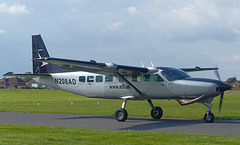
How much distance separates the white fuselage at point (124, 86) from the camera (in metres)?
17.0

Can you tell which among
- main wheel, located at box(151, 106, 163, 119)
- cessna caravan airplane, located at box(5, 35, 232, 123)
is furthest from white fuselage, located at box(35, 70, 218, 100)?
main wheel, located at box(151, 106, 163, 119)

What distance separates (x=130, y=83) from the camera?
18453mm

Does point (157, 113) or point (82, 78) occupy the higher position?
point (82, 78)

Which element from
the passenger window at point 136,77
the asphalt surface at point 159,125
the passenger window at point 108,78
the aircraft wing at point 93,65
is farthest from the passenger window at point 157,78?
the passenger window at point 108,78

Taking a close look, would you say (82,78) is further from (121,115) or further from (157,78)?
(157,78)

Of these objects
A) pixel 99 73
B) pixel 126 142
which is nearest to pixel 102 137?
pixel 126 142

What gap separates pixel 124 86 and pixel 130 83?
0.70 m

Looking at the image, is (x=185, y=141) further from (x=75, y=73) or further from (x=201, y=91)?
(x=75, y=73)

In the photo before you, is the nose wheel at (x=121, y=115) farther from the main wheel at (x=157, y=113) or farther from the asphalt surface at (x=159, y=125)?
the main wheel at (x=157, y=113)

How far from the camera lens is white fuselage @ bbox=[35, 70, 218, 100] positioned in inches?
668

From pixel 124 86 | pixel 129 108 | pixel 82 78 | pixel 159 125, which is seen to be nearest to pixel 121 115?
pixel 124 86

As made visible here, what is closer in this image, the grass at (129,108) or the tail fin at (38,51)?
the grass at (129,108)

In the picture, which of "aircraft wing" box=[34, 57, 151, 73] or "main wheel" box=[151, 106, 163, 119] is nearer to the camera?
"aircraft wing" box=[34, 57, 151, 73]

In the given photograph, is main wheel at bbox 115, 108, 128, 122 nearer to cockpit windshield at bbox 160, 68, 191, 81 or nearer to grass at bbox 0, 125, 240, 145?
cockpit windshield at bbox 160, 68, 191, 81
